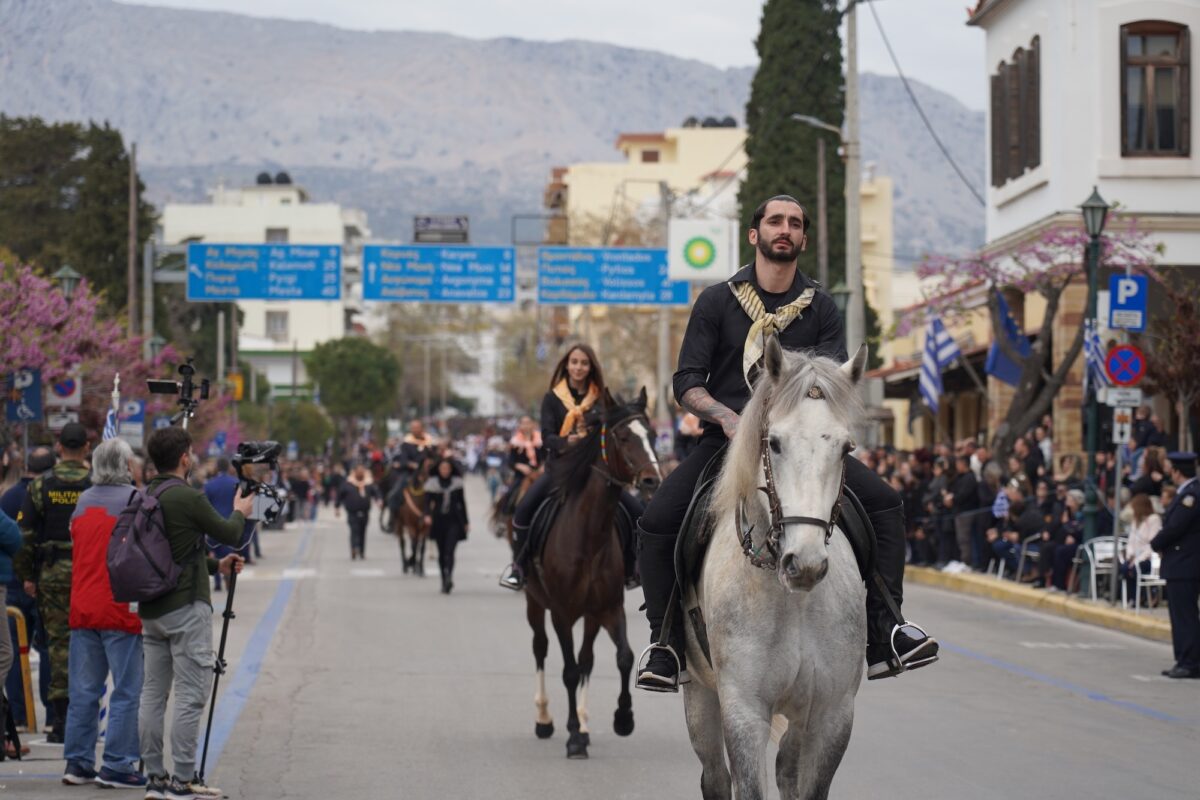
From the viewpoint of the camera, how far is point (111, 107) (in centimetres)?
5741

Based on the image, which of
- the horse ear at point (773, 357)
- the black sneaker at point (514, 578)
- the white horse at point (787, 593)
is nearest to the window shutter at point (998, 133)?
the black sneaker at point (514, 578)

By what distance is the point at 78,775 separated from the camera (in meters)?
10.6

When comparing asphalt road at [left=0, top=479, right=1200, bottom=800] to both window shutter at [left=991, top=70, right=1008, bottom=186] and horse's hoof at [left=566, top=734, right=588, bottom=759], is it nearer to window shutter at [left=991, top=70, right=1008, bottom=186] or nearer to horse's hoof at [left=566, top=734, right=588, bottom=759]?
horse's hoof at [left=566, top=734, right=588, bottom=759]

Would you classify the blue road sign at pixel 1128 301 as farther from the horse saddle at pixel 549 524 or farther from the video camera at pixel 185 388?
the video camera at pixel 185 388

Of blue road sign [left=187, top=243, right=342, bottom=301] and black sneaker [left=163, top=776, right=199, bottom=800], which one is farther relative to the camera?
blue road sign [left=187, top=243, right=342, bottom=301]

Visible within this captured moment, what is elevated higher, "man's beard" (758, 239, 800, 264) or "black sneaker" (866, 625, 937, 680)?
"man's beard" (758, 239, 800, 264)

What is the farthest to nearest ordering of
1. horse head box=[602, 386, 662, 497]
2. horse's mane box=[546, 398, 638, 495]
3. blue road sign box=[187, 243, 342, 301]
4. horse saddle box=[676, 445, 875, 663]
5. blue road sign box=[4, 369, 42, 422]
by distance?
blue road sign box=[187, 243, 342, 301], blue road sign box=[4, 369, 42, 422], horse's mane box=[546, 398, 638, 495], horse head box=[602, 386, 662, 497], horse saddle box=[676, 445, 875, 663]

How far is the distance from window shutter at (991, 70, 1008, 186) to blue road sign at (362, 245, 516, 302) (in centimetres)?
1422

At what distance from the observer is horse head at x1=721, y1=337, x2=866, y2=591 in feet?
20.3

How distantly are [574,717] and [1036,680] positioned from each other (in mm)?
5686

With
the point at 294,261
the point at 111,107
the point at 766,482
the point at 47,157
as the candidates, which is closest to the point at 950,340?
the point at 294,261

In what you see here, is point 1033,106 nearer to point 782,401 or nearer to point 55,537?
point 55,537

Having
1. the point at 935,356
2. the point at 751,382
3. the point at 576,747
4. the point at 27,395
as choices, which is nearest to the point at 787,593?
the point at 751,382

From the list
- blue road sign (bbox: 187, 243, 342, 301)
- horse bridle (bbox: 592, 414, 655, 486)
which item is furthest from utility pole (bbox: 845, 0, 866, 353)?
horse bridle (bbox: 592, 414, 655, 486)
